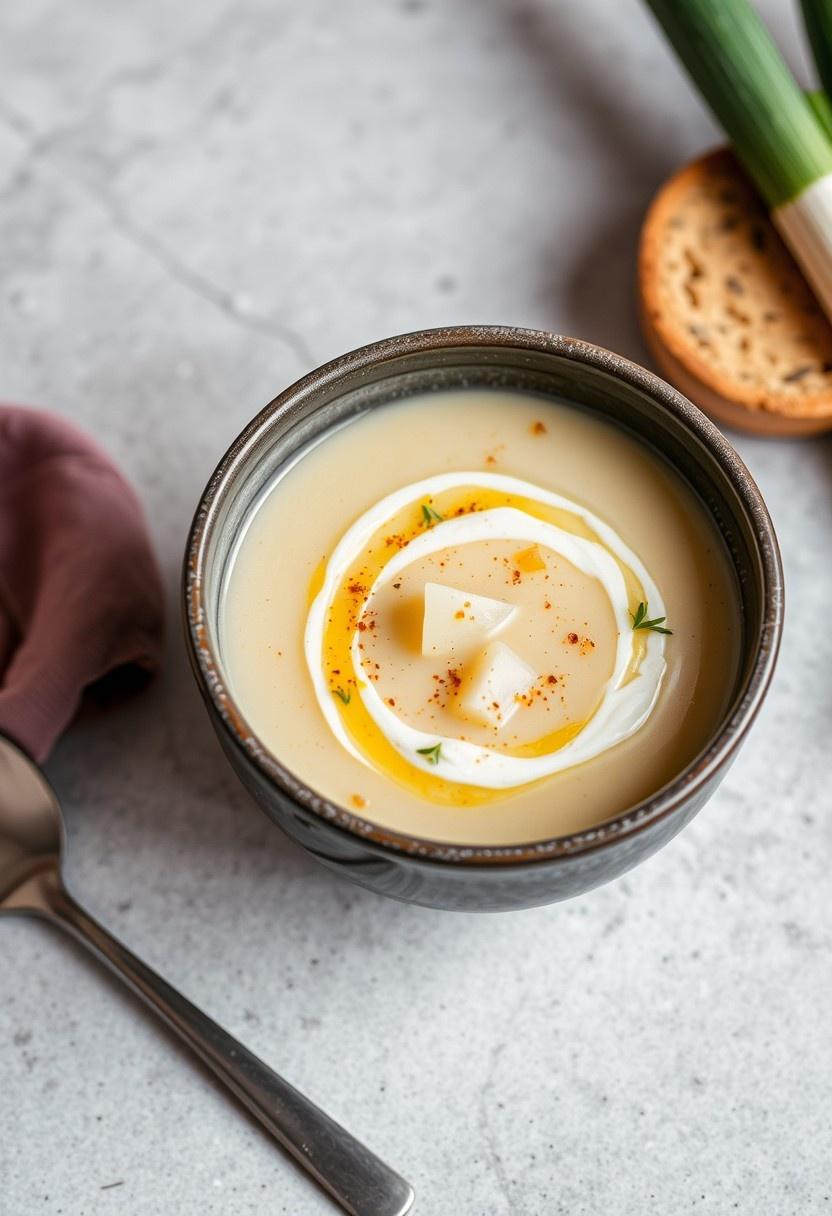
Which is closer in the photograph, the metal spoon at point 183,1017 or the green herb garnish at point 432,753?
the green herb garnish at point 432,753

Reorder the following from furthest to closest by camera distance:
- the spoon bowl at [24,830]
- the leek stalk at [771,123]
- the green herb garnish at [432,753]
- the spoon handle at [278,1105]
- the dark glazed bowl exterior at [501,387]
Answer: the leek stalk at [771,123] < the spoon bowl at [24,830] < the spoon handle at [278,1105] < the green herb garnish at [432,753] < the dark glazed bowl exterior at [501,387]

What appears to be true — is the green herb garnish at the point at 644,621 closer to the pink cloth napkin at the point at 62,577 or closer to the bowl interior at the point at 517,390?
the bowl interior at the point at 517,390

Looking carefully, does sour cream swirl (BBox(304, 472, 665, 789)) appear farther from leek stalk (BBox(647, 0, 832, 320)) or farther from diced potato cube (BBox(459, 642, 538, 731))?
leek stalk (BBox(647, 0, 832, 320))

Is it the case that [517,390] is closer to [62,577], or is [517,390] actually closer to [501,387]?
[501,387]

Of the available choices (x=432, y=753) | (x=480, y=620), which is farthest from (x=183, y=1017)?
(x=480, y=620)

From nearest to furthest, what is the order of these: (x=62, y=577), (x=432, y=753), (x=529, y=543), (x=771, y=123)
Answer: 1. (x=432, y=753)
2. (x=529, y=543)
3. (x=62, y=577)
4. (x=771, y=123)

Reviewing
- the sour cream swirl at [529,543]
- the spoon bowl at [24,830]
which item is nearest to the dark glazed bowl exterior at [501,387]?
the sour cream swirl at [529,543]
